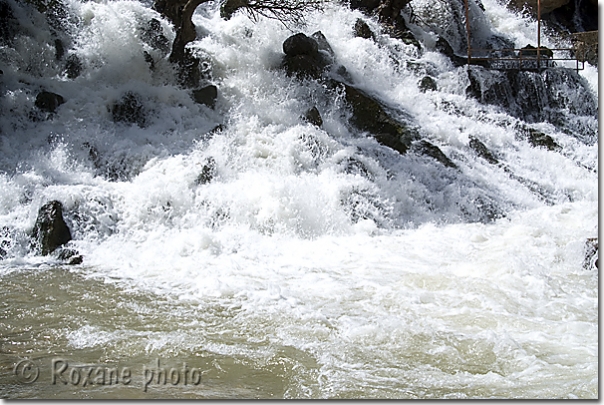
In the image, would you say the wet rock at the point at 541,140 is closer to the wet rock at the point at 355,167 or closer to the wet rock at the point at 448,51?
the wet rock at the point at 448,51

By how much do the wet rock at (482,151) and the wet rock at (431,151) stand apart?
3.01ft

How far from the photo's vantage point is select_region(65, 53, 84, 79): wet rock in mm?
11563

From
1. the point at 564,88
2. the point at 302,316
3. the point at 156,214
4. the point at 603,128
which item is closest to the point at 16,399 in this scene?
the point at 302,316

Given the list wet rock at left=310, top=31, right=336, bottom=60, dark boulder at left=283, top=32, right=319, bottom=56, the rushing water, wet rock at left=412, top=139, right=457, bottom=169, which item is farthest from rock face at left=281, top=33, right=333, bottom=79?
wet rock at left=412, top=139, right=457, bottom=169

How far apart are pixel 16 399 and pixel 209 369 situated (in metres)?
1.24

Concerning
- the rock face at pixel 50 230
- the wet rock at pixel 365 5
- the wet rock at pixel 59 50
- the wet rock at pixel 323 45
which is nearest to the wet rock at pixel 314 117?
the wet rock at pixel 323 45

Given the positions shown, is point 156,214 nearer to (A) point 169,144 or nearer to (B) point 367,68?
(A) point 169,144

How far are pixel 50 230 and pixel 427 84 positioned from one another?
8.95 metres

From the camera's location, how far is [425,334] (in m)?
4.92

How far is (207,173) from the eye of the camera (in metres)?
9.32

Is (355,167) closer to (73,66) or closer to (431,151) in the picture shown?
(431,151)

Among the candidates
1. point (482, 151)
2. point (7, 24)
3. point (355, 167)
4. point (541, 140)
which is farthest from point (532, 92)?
point (7, 24)

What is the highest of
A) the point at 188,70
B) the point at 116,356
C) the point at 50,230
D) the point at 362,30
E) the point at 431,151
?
the point at 362,30

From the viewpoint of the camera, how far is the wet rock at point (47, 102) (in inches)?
410
